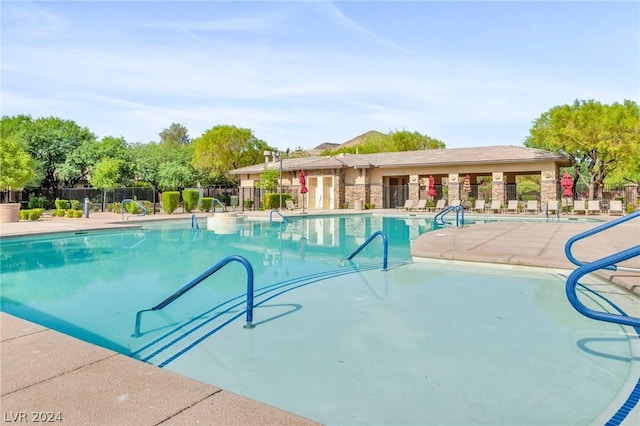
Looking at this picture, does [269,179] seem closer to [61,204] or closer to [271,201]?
[271,201]

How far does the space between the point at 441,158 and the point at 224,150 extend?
23788 millimetres

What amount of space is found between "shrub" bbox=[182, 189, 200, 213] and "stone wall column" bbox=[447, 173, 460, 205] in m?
16.7

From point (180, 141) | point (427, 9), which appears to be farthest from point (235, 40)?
point (180, 141)

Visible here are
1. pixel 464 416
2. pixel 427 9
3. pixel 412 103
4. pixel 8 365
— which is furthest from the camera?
pixel 412 103

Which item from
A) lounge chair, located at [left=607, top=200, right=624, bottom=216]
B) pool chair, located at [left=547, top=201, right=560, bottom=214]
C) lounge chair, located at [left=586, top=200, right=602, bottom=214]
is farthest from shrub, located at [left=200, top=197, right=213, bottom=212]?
lounge chair, located at [left=607, top=200, right=624, bottom=216]

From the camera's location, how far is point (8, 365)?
10.3 ft

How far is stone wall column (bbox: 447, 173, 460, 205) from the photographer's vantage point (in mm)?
28812

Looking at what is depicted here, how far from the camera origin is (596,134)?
2502 cm

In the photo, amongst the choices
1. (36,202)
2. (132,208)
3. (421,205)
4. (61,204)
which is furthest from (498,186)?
(36,202)

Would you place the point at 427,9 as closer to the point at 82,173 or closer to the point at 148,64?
the point at 148,64

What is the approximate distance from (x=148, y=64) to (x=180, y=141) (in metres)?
66.0

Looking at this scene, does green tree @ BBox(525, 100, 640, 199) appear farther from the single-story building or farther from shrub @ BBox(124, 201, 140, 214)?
shrub @ BBox(124, 201, 140, 214)

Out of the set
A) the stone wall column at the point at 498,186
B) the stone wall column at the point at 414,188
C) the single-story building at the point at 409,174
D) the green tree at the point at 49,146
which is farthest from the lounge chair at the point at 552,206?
the green tree at the point at 49,146

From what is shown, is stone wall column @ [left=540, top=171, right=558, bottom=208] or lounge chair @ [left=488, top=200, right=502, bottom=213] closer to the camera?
stone wall column @ [left=540, top=171, right=558, bottom=208]
